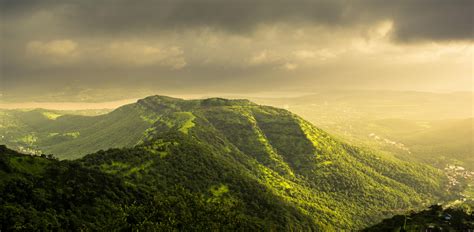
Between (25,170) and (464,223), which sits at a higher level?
(25,170)

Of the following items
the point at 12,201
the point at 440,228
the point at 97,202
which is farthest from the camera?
the point at 97,202

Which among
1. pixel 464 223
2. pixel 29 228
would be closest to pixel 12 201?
pixel 29 228

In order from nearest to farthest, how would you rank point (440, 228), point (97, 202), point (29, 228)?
point (29, 228), point (440, 228), point (97, 202)

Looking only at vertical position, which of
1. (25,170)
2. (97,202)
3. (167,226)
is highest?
(25,170)

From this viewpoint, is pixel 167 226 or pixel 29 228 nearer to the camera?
pixel 29 228

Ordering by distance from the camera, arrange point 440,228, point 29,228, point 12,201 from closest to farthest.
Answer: point 29,228
point 12,201
point 440,228

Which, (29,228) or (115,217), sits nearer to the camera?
(29,228)

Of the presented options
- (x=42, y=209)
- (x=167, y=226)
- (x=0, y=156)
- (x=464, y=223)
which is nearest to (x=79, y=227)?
(x=42, y=209)

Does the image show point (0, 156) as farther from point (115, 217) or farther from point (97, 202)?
point (115, 217)

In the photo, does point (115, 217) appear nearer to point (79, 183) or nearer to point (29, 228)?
point (79, 183)
